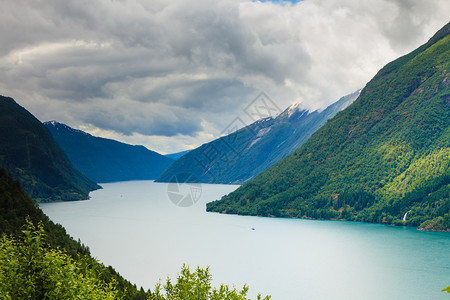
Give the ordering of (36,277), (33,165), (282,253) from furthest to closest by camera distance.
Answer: (33,165), (282,253), (36,277)

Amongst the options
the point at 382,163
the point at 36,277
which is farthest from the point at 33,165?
the point at 36,277

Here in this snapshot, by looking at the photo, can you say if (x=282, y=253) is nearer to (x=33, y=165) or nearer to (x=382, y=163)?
(x=382, y=163)

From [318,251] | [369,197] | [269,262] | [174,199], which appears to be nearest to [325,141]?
[369,197]

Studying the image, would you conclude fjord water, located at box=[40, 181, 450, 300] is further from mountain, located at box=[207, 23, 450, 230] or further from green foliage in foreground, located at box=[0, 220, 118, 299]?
green foliage in foreground, located at box=[0, 220, 118, 299]

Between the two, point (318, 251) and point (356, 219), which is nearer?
point (318, 251)

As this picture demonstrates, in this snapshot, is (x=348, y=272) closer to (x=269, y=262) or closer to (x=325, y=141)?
(x=269, y=262)
